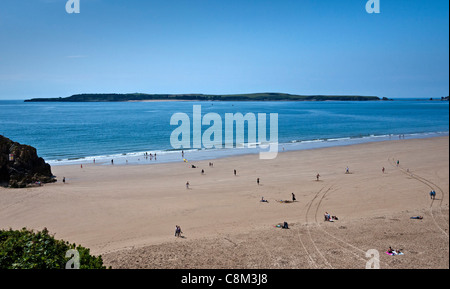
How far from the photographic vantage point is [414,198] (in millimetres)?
22922

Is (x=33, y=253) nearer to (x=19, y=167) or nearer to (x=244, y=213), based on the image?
(x=244, y=213)

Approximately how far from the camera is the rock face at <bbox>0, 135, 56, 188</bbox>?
57.7 feet

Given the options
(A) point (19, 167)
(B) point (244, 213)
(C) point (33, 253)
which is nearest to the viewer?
(C) point (33, 253)

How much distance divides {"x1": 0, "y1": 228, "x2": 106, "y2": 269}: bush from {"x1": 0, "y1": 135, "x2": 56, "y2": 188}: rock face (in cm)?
932

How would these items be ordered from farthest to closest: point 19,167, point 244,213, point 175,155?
point 175,155
point 19,167
point 244,213

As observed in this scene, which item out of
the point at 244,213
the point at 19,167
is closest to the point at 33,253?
the point at 244,213

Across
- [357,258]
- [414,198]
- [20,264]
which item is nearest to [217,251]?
[357,258]

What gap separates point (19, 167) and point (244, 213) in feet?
52.1

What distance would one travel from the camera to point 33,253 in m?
6.99

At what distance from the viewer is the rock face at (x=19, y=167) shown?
57.7 ft

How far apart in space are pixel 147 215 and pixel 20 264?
45.6ft

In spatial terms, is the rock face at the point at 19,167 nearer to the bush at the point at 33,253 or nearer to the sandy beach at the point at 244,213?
the sandy beach at the point at 244,213

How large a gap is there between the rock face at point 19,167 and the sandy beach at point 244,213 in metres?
1.18

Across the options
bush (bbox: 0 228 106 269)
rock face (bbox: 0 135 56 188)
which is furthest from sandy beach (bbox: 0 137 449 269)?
bush (bbox: 0 228 106 269)
